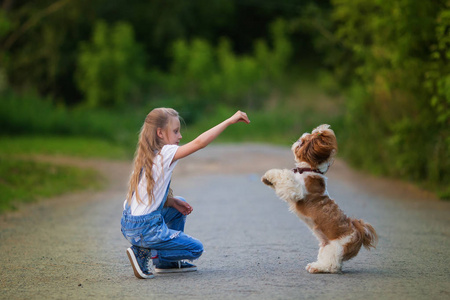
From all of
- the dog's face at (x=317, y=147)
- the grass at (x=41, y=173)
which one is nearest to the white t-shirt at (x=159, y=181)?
the dog's face at (x=317, y=147)

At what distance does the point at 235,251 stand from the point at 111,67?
38.5 metres

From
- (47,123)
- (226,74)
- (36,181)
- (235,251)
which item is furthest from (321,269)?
(226,74)

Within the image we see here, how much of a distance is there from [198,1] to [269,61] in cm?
1048

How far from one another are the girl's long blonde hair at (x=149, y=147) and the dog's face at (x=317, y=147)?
121cm

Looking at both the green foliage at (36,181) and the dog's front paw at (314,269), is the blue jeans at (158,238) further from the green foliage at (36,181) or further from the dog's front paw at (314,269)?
the green foliage at (36,181)

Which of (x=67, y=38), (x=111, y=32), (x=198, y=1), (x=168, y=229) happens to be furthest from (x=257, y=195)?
(x=198, y=1)

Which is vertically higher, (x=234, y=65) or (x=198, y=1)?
(x=198, y=1)

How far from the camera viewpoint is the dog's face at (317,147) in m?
6.16

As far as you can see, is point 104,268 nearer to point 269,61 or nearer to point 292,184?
point 292,184

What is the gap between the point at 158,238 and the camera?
6.20 m

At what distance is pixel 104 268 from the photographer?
6.89 m

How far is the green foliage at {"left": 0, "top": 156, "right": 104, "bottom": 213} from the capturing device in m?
13.2

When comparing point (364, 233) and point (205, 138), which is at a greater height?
point (205, 138)

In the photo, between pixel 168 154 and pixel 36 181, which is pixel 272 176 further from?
pixel 36 181
